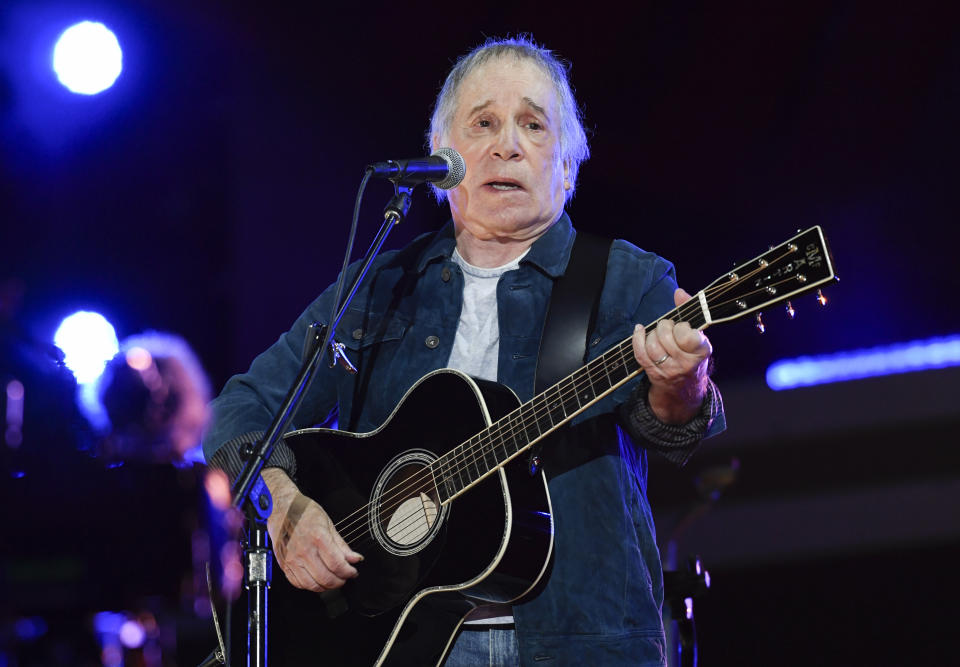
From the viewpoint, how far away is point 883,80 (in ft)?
16.3

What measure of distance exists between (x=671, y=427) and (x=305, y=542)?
3.70 feet

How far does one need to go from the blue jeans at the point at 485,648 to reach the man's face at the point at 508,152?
1290 millimetres

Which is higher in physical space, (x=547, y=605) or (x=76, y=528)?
(x=76, y=528)

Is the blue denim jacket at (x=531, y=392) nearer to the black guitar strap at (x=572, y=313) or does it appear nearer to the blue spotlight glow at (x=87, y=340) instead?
the black guitar strap at (x=572, y=313)

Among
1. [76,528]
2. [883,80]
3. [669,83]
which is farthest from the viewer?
[669,83]

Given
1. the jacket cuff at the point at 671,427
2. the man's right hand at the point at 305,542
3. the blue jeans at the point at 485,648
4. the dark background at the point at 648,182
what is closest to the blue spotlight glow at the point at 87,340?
the dark background at the point at 648,182

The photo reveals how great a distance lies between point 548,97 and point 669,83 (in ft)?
7.53

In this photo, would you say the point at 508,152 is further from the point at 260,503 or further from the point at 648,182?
the point at 648,182

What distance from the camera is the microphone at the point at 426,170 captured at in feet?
8.64

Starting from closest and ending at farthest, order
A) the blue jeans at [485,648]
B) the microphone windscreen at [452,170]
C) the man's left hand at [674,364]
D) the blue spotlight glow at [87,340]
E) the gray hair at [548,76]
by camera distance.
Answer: the man's left hand at [674,364] < the blue jeans at [485,648] < the microphone windscreen at [452,170] < the gray hair at [548,76] < the blue spotlight glow at [87,340]

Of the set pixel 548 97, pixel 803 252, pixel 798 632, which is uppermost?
pixel 548 97

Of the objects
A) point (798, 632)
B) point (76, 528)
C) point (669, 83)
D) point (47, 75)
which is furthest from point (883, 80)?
point (47, 75)

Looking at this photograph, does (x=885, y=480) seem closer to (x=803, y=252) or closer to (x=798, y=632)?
(x=798, y=632)

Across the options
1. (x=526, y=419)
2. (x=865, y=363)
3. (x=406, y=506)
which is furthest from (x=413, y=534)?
(x=865, y=363)
